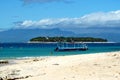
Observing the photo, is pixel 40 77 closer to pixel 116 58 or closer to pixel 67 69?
pixel 67 69

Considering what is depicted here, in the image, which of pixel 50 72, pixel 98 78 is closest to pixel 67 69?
pixel 50 72

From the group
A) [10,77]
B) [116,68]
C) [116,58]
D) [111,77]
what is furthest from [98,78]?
[116,58]

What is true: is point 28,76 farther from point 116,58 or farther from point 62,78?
point 116,58

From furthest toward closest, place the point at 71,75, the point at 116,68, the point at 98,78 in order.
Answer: the point at 116,68 < the point at 71,75 < the point at 98,78

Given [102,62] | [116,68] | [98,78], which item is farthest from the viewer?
[102,62]

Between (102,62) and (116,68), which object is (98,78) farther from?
(102,62)

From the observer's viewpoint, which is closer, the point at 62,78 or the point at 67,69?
the point at 62,78

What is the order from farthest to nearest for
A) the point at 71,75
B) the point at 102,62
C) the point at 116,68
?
the point at 102,62 < the point at 116,68 < the point at 71,75

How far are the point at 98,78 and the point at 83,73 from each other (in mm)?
2172

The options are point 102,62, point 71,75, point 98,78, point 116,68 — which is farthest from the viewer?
point 102,62

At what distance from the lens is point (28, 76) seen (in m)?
25.7

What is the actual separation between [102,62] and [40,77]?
6458 millimetres

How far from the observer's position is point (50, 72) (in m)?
26.7

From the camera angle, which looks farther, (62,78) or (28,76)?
(28,76)
